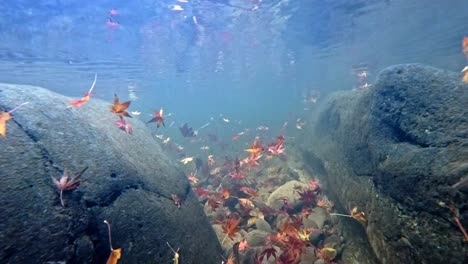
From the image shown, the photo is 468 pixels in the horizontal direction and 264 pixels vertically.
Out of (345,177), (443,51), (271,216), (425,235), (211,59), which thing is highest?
(425,235)

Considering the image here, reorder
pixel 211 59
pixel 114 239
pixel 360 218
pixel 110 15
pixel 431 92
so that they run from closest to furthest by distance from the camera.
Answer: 1. pixel 114 239
2. pixel 431 92
3. pixel 360 218
4. pixel 110 15
5. pixel 211 59

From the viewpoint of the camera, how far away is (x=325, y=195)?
8.02 metres

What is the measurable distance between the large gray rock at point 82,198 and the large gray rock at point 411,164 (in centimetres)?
288

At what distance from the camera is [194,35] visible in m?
24.0

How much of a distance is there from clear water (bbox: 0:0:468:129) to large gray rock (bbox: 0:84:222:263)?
13.5 m

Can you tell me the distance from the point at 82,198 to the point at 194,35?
22873 mm

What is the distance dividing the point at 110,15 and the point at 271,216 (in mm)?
15968

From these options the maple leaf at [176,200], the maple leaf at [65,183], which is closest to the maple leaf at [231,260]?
the maple leaf at [176,200]

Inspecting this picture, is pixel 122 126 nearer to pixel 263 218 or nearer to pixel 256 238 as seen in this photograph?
pixel 256 238

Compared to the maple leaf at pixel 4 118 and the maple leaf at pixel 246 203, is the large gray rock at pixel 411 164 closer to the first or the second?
the maple leaf at pixel 246 203

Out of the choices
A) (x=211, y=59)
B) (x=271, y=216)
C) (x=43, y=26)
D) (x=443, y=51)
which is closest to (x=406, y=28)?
(x=443, y=51)

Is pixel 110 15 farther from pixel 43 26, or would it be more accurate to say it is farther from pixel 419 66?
pixel 419 66

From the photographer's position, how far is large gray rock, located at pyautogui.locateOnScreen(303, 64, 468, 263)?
10.6 ft

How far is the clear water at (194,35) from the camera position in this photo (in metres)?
16.8
